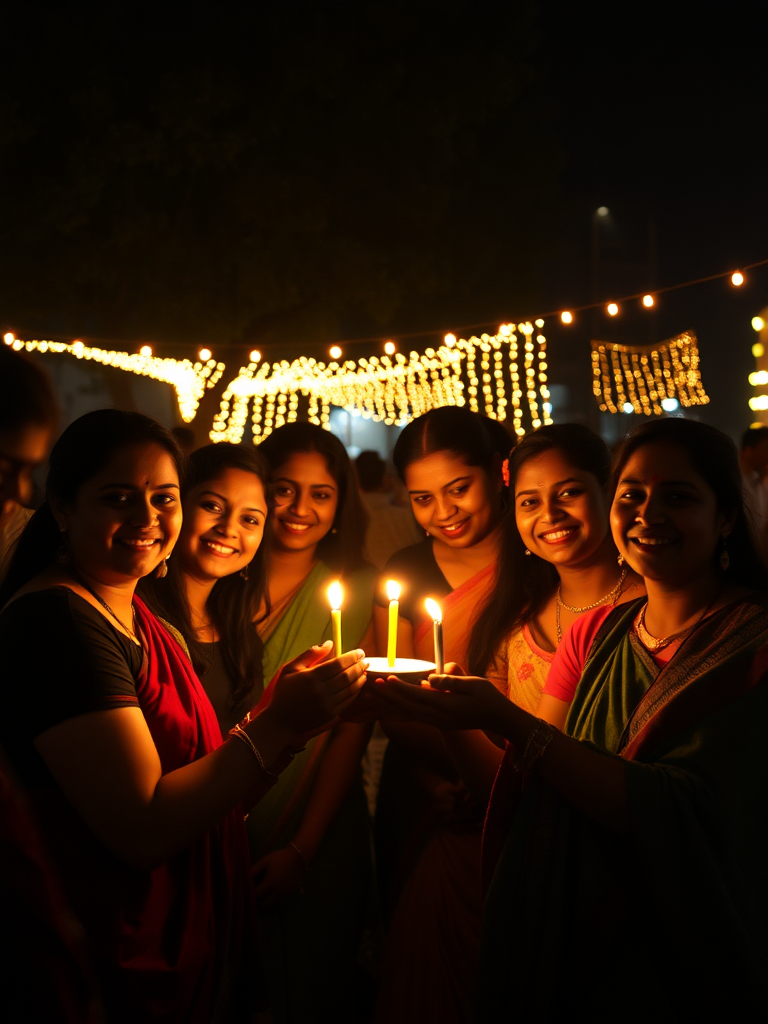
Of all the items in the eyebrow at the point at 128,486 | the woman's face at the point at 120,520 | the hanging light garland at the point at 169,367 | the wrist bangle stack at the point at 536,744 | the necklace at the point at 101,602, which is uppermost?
the hanging light garland at the point at 169,367

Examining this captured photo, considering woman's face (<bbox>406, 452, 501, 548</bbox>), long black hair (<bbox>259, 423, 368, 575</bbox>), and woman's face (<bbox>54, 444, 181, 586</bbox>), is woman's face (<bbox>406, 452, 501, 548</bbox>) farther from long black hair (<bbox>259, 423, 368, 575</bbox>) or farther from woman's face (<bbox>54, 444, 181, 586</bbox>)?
woman's face (<bbox>54, 444, 181, 586</bbox>)

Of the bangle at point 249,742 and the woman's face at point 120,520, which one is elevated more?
the woman's face at point 120,520

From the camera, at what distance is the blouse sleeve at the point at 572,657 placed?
→ 2.46 m

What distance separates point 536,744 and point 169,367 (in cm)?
985

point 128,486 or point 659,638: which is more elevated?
point 128,486

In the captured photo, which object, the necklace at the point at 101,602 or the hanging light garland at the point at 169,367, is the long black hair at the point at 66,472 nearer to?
the necklace at the point at 101,602

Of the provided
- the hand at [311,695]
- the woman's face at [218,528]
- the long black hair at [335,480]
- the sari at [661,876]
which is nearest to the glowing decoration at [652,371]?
the long black hair at [335,480]

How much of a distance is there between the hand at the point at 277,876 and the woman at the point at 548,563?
95 cm

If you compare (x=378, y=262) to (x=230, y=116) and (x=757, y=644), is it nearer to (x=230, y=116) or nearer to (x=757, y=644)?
(x=230, y=116)

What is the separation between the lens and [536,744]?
6.52ft

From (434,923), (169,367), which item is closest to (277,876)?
(434,923)

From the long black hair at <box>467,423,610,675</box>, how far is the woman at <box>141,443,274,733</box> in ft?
A: 2.85

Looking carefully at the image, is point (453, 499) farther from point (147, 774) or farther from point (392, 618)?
point (147, 774)

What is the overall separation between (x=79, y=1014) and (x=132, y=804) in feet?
1.47
